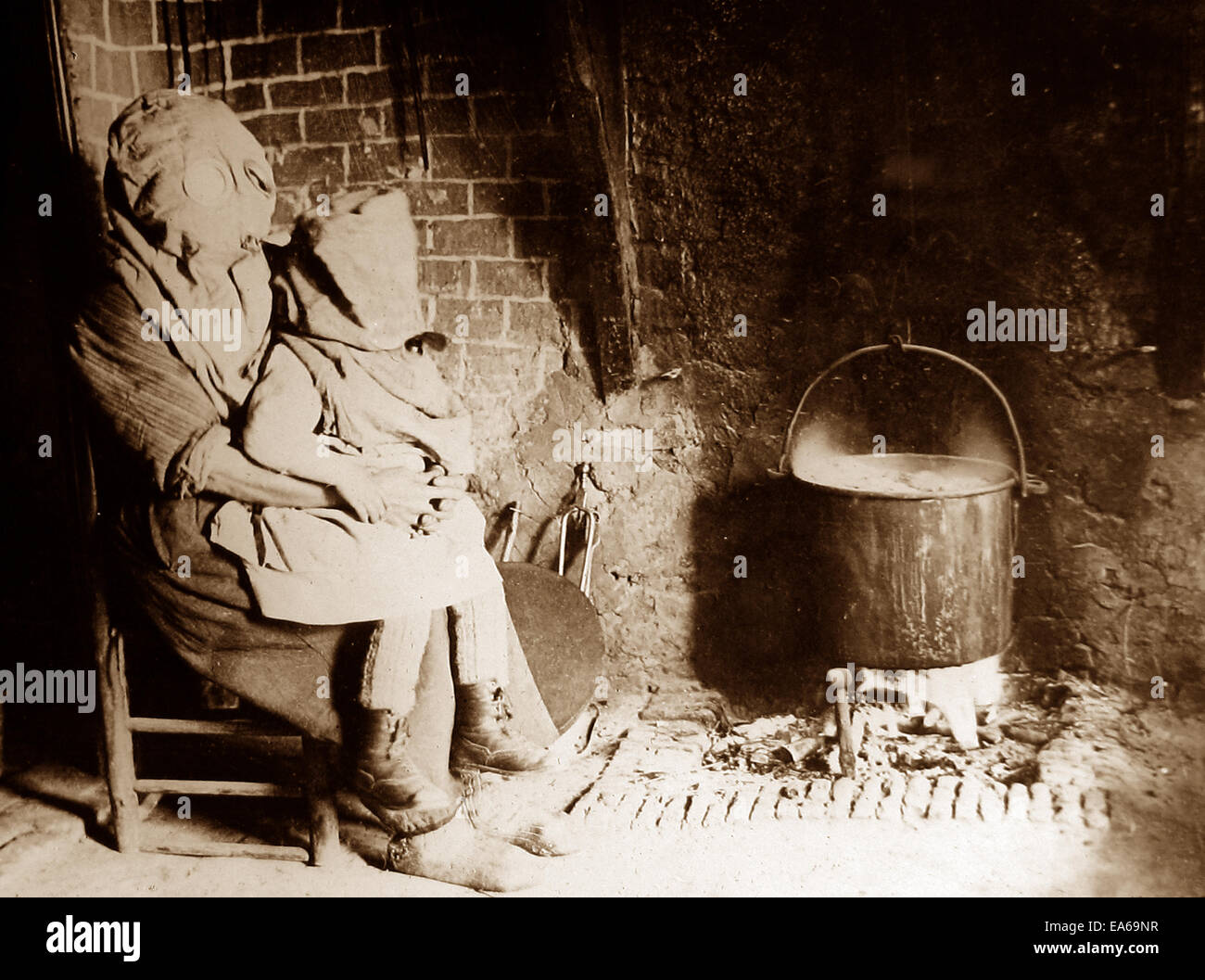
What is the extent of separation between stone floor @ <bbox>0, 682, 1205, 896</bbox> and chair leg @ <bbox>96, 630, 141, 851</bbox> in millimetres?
86

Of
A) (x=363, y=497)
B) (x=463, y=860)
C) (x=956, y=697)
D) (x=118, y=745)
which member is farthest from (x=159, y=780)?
(x=956, y=697)

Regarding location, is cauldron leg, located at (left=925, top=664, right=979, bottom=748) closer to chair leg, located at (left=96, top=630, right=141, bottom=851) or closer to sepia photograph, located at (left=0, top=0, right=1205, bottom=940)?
sepia photograph, located at (left=0, top=0, right=1205, bottom=940)

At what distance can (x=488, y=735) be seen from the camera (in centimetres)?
262

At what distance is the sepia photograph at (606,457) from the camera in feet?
7.82

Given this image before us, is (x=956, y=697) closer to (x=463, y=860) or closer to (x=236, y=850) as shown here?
(x=463, y=860)

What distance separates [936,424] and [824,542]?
611mm

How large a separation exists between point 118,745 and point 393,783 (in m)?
0.81

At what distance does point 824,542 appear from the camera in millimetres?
2852

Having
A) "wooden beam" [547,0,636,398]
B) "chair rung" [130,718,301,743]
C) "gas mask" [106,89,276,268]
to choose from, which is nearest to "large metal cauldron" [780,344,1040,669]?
"wooden beam" [547,0,636,398]

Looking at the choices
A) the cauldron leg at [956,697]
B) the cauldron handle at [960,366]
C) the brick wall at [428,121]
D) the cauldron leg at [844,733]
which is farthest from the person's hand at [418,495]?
the cauldron leg at [956,697]

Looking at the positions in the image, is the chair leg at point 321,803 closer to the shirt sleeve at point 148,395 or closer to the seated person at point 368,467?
the seated person at point 368,467
